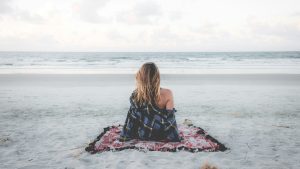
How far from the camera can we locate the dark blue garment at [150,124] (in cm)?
493

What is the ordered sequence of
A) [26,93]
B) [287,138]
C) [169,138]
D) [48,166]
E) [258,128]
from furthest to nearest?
[26,93] → [258,128] → [287,138] → [169,138] → [48,166]

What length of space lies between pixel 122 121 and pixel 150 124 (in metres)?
2.18

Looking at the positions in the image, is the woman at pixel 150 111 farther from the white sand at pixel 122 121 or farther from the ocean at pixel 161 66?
the ocean at pixel 161 66

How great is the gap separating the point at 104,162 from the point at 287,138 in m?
3.54

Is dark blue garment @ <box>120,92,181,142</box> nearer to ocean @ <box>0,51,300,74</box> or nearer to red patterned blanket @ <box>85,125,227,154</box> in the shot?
red patterned blanket @ <box>85,125,227,154</box>

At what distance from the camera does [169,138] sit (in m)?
5.07

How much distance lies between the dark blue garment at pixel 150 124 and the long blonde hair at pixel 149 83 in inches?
5.7

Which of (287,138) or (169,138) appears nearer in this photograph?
(169,138)

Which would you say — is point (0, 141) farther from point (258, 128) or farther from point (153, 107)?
point (258, 128)

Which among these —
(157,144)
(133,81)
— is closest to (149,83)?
(157,144)

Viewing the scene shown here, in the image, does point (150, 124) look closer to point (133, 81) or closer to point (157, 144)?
point (157, 144)

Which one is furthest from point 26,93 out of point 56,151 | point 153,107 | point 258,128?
point 258,128

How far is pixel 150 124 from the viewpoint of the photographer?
195 inches

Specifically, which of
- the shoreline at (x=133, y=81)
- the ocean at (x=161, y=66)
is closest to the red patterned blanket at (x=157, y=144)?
the shoreline at (x=133, y=81)
